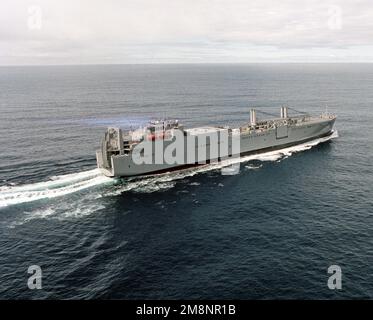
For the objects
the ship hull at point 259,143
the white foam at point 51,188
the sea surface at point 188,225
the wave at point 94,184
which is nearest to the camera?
the sea surface at point 188,225

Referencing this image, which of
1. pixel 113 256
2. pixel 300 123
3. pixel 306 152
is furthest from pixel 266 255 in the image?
pixel 300 123

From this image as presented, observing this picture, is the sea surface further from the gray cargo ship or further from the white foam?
the gray cargo ship

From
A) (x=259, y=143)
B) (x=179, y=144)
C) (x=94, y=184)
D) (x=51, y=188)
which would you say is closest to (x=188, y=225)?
(x=94, y=184)

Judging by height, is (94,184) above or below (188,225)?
above

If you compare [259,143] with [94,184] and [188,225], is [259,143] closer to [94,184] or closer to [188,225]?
[94,184]

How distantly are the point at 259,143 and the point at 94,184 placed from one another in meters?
42.3

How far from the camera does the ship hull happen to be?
7406 cm

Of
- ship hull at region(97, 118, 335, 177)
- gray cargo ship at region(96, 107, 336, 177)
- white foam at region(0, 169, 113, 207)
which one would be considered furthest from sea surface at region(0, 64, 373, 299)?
gray cargo ship at region(96, 107, 336, 177)

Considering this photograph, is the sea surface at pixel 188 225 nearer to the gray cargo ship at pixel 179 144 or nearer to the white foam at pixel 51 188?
the white foam at pixel 51 188

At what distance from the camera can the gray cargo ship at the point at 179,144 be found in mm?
74562

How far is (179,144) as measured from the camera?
81.4 metres

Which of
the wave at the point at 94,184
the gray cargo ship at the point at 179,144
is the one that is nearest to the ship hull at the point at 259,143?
the gray cargo ship at the point at 179,144

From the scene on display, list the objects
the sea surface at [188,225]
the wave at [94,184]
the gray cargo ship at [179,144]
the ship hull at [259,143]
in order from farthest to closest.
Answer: the gray cargo ship at [179,144] < the ship hull at [259,143] < the wave at [94,184] < the sea surface at [188,225]

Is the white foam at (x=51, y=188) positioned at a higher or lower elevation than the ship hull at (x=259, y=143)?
lower
